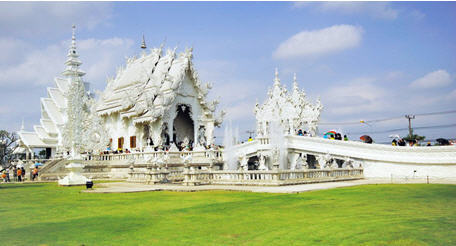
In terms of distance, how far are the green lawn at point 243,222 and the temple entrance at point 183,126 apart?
25593 millimetres

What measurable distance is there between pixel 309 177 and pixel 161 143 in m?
16.5

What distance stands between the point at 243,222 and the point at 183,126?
3041 centimetres

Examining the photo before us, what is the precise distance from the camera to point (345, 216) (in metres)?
7.84

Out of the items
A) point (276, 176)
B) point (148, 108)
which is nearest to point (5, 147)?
point (148, 108)

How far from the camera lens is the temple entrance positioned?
121 ft

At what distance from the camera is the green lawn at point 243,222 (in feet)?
19.9

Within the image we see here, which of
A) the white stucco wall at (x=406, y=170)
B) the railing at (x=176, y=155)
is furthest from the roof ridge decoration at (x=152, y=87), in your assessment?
the white stucco wall at (x=406, y=170)

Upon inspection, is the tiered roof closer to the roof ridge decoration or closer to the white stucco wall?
the roof ridge decoration

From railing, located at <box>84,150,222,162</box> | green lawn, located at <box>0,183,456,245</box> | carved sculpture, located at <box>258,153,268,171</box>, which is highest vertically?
railing, located at <box>84,150,222,162</box>

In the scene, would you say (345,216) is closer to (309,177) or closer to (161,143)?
(309,177)

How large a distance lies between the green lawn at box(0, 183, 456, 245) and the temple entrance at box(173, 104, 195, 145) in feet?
84.0

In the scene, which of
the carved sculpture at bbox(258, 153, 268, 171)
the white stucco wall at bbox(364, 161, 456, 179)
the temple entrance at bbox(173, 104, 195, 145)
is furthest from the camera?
the temple entrance at bbox(173, 104, 195, 145)

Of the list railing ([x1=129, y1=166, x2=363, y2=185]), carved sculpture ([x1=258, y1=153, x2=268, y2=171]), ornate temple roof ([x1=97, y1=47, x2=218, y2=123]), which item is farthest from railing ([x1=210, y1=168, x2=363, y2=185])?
ornate temple roof ([x1=97, y1=47, x2=218, y2=123])

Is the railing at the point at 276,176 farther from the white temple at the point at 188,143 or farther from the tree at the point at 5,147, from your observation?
the tree at the point at 5,147
